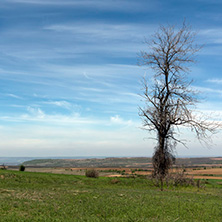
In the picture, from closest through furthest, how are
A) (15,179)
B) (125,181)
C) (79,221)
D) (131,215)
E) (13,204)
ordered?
(79,221) < (131,215) < (13,204) < (15,179) < (125,181)

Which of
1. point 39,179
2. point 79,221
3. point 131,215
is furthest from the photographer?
point 39,179

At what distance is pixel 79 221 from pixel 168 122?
66.2 ft

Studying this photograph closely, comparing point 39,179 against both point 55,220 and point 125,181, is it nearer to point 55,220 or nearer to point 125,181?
point 125,181

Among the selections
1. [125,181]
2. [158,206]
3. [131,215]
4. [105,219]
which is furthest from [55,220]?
[125,181]

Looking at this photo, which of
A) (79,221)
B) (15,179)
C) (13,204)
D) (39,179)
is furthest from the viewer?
(39,179)

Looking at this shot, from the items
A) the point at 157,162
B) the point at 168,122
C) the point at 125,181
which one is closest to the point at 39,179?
the point at 125,181

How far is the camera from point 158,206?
1478 centimetres

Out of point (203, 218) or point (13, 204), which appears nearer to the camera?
point (203, 218)

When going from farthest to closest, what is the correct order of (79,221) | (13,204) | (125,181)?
(125,181) → (13,204) → (79,221)

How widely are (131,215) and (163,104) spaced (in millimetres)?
19091

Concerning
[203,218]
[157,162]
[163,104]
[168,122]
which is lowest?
[203,218]

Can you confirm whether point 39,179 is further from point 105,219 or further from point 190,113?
point 105,219

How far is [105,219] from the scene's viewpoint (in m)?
12.0

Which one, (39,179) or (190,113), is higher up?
(190,113)
